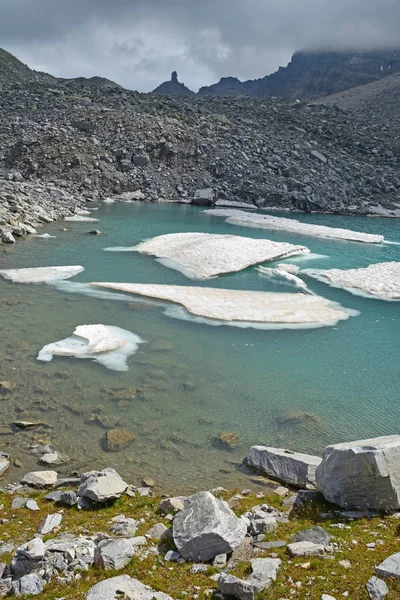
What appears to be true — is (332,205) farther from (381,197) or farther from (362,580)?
(362,580)

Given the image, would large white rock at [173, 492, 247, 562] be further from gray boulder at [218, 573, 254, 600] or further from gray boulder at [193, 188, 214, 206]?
gray boulder at [193, 188, 214, 206]

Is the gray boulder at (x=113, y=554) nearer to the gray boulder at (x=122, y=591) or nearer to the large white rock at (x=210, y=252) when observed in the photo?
the gray boulder at (x=122, y=591)

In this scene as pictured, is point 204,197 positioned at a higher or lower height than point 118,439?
higher

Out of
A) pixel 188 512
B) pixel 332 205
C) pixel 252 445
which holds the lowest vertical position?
pixel 252 445

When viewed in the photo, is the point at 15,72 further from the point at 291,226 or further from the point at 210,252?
the point at 210,252

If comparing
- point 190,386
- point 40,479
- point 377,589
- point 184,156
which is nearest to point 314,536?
point 377,589

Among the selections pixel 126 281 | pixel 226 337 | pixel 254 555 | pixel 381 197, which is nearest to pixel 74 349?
pixel 226 337

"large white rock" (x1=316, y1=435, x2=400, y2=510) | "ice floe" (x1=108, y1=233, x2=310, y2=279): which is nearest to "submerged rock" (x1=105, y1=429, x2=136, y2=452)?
"large white rock" (x1=316, y1=435, x2=400, y2=510)
